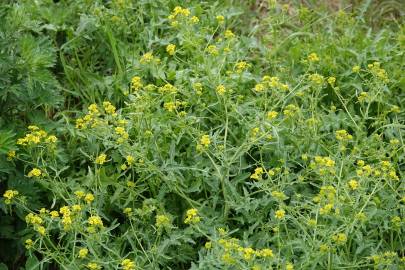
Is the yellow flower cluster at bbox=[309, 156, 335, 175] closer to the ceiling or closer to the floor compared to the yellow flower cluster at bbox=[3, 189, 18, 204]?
closer to the ceiling

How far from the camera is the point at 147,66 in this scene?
3.85m

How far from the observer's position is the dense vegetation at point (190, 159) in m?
3.00

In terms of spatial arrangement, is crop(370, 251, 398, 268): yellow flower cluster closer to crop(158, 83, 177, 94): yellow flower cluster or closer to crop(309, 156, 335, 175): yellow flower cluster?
crop(309, 156, 335, 175): yellow flower cluster

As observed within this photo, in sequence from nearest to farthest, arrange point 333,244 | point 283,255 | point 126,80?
point 333,244
point 283,255
point 126,80

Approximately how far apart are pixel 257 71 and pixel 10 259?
1.62 meters

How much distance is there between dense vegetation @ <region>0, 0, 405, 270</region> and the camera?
3.00 metres

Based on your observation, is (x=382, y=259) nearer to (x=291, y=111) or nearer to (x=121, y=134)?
(x=291, y=111)

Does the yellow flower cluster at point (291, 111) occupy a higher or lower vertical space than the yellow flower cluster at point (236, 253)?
higher

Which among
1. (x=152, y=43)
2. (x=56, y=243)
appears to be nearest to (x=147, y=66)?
(x=152, y=43)

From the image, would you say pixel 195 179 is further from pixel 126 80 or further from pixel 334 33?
pixel 334 33

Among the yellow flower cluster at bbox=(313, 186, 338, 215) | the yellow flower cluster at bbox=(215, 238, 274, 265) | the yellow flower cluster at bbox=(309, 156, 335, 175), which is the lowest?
the yellow flower cluster at bbox=(215, 238, 274, 265)

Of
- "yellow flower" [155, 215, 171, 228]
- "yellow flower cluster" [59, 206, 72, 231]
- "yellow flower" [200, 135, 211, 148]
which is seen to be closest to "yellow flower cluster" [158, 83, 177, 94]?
"yellow flower" [200, 135, 211, 148]

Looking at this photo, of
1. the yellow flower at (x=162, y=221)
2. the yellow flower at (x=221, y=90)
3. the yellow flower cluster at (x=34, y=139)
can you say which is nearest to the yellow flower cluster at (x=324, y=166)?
the yellow flower at (x=221, y=90)

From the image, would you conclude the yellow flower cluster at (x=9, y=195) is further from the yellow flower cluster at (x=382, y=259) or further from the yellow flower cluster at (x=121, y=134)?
the yellow flower cluster at (x=382, y=259)
